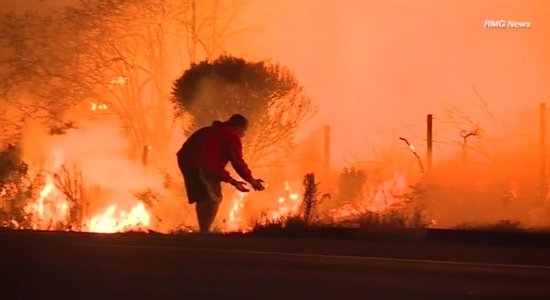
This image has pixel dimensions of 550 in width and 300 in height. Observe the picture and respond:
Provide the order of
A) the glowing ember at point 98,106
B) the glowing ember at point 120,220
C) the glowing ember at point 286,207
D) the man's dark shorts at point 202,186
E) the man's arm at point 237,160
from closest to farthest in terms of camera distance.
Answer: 1. the man's arm at point 237,160
2. the man's dark shorts at point 202,186
3. the glowing ember at point 286,207
4. the glowing ember at point 120,220
5. the glowing ember at point 98,106

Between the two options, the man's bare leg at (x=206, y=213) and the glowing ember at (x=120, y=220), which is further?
the glowing ember at (x=120, y=220)

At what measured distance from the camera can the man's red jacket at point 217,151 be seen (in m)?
13.3

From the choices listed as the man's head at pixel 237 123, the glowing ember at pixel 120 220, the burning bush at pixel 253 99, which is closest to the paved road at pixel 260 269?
the man's head at pixel 237 123

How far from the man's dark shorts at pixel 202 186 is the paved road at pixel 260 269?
186 cm

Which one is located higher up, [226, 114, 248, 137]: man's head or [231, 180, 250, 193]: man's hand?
[226, 114, 248, 137]: man's head

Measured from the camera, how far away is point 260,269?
29.6 ft

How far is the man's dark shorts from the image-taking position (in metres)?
13.6

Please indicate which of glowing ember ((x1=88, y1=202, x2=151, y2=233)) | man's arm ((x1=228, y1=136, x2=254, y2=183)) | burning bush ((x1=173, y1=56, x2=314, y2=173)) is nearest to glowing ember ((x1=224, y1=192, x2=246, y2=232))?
burning bush ((x1=173, y1=56, x2=314, y2=173))

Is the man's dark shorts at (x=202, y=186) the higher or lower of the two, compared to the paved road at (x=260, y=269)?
higher

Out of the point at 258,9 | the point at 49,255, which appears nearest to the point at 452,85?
the point at 258,9

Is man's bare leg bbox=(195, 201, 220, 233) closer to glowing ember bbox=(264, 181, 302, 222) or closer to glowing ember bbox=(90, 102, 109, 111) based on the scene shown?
glowing ember bbox=(264, 181, 302, 222)

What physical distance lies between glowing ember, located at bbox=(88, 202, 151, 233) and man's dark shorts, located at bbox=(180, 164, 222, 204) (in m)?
2.12
